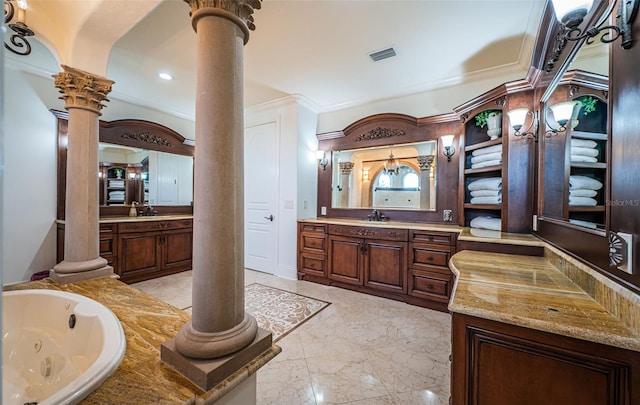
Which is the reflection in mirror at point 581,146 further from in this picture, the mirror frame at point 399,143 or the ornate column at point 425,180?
the ornate column at point 425,180

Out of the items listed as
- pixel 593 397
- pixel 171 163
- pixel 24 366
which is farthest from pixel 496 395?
pixel 171 163

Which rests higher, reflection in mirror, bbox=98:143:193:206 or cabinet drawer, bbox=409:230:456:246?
reflection in mirror, bbox=98:143:193:206

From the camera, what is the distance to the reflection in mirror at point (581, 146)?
123cm

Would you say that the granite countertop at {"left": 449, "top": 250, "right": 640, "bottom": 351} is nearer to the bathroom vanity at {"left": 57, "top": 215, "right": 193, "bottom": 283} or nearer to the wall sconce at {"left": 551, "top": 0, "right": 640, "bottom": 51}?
the wall sconce at {"left": 551, "top": 0, "right": 640, "bottom": 51}

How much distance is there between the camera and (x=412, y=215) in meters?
3.62

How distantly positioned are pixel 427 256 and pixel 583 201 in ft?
5.47

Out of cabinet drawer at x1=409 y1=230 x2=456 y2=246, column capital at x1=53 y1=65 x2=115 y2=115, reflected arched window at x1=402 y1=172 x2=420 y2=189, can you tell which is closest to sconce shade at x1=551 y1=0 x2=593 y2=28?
cabinet drawer at x1=409 y1=230 x2=456 y2=246

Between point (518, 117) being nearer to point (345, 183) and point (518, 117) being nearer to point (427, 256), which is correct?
point (427, 256)

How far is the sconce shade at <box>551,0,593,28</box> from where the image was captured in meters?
1.21

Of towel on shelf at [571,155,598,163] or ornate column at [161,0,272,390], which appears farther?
towel on shelf at [571,155,598,163]

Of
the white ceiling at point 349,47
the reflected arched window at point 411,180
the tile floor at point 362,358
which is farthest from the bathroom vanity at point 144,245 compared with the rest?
the reflected arched window at point 411,180

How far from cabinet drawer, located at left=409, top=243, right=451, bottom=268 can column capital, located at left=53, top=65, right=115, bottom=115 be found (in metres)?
3.26

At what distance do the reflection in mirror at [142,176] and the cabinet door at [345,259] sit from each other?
9.64 ft

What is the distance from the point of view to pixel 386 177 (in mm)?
3834
